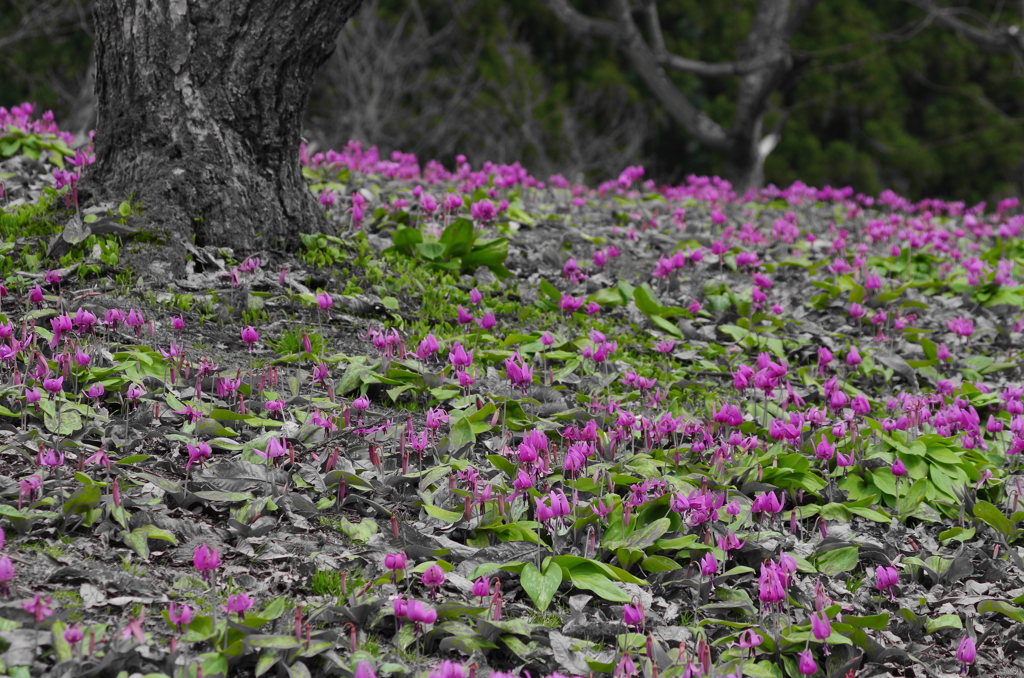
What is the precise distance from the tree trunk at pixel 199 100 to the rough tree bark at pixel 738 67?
40.3 ft

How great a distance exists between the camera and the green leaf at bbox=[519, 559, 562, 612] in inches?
117

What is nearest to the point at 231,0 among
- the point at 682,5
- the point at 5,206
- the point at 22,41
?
the point at 5,206

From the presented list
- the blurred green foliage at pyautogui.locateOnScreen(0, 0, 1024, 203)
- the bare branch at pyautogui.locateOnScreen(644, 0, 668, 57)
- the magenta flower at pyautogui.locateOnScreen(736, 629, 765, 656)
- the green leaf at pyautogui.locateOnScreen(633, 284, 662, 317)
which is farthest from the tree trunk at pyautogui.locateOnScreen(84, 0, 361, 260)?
the bare branch at pyautogui.locateOnScreen(644, 0, 668, 57)

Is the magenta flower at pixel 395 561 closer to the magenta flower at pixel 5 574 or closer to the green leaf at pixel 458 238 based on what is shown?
the magenta flower at pixel 5 574

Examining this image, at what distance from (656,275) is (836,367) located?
1265 mm

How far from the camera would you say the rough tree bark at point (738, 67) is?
15875mm

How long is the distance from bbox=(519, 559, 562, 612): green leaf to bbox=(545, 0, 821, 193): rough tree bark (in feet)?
47.1

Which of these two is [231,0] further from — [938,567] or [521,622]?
[938,567]

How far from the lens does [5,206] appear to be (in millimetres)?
5496

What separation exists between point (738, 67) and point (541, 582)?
1469 centimetres

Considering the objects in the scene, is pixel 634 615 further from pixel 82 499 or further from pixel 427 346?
pixel 82 499

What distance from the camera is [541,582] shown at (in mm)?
3016

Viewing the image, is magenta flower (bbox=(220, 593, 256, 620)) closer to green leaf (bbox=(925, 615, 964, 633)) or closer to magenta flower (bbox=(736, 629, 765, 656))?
magenta flower (bbox=(736, 629, 765, 656))

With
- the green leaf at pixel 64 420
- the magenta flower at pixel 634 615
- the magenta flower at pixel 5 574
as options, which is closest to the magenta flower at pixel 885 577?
the magenta flower at pixel 634 615
